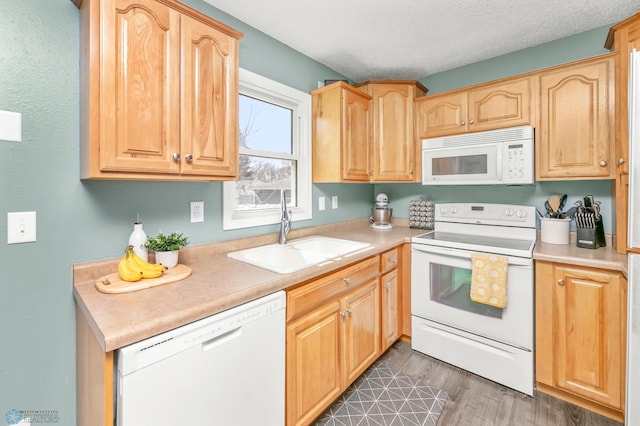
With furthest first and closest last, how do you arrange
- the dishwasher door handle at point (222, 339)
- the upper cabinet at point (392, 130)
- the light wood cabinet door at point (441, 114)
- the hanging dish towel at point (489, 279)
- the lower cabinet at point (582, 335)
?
the upper cabinet at point (392, 130)
the light wood cabinet door at point (441, 114)
the hanging dish towel at point (489, 279)
the lower cabinet at point (582, 335)
the dishwasher door handle at point (222, 339)

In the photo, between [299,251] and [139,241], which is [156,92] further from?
[299,251]

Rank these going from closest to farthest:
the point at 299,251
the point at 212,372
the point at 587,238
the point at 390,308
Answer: the point at 212,372, the point at 587,238, the point at 299,251, the point at 390,308

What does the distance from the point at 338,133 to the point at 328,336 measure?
1492 mm

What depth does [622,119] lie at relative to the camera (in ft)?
5.61

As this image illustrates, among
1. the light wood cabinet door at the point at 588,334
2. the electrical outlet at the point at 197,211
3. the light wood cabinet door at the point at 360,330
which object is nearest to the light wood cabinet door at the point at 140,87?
the electrical outlet at the point at 197,211

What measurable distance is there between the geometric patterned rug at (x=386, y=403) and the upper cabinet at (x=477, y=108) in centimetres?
198

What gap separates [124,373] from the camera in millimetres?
830

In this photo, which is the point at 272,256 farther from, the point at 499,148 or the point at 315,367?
the point at 499,148

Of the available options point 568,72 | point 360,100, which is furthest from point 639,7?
point 360,100

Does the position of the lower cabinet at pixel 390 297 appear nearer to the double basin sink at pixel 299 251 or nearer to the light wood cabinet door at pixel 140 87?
the double basin sink at pixel 299 251

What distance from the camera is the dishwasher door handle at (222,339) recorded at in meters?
1.04

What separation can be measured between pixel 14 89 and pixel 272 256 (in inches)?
56.4

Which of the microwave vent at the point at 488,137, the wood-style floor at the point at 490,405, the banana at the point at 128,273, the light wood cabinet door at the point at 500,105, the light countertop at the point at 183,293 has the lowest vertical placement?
the wood-style floor at the point at 490,405

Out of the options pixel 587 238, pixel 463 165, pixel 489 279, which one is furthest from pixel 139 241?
pixel 587 238
